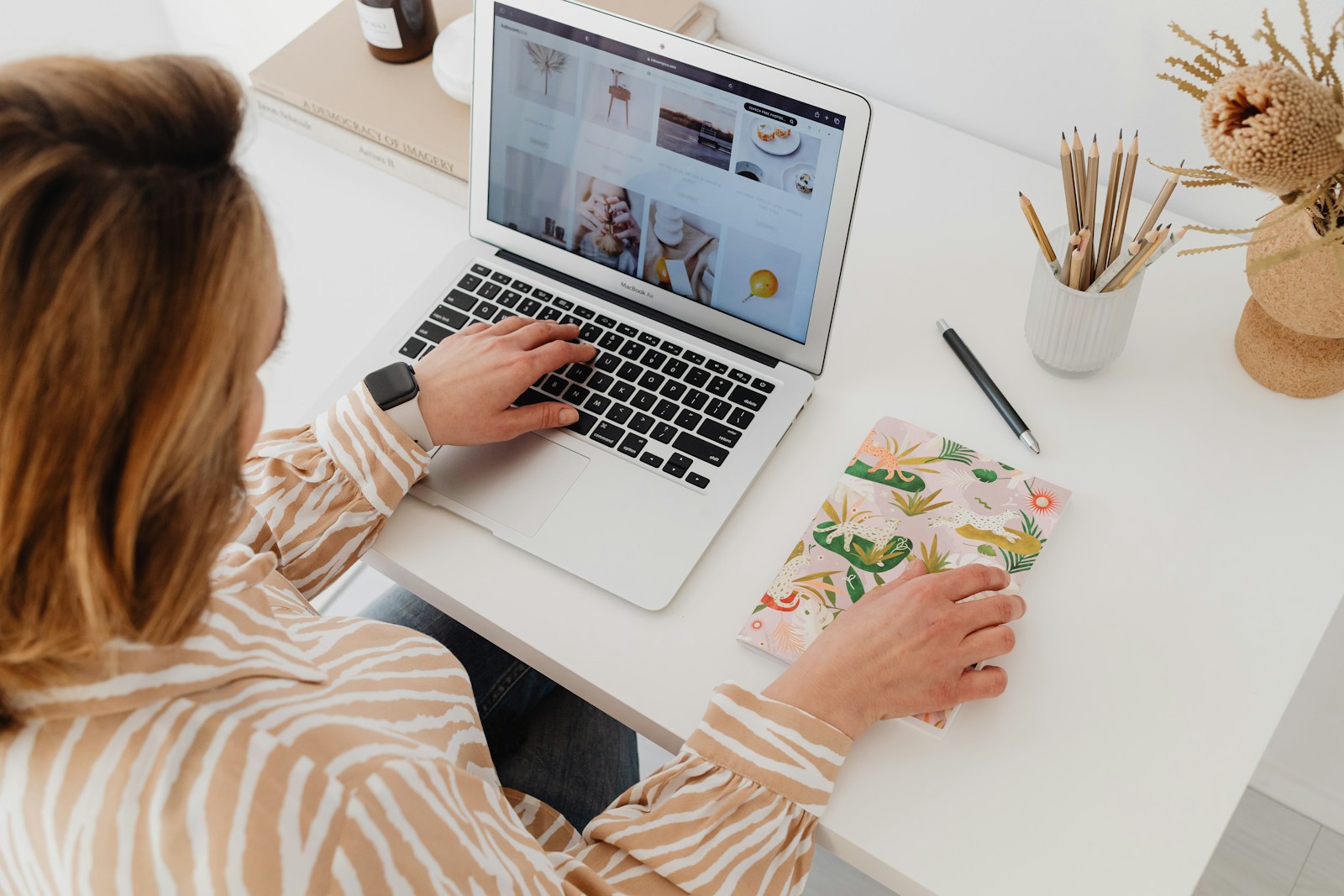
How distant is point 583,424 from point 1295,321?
0.55 meters

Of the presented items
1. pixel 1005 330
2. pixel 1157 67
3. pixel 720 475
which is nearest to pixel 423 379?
pixel 720 475

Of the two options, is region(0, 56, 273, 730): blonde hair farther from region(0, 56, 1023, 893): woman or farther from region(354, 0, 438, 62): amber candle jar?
region(354, 0, 438, 62): amber candle jar

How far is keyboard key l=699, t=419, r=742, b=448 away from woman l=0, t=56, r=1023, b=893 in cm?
23

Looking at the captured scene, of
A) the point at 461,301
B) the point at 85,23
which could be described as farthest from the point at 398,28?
the point at 85,23

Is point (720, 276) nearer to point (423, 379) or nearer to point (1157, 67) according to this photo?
point (423, 379)

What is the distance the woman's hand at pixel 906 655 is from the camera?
0.68m

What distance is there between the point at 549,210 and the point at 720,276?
0.57 ft

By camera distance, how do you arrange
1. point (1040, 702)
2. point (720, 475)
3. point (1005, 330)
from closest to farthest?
point (1040, 702)
point (720, 475)
point (1005, 330)

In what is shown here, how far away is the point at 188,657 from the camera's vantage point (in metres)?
0.51

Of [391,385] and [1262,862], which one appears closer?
[391,385]

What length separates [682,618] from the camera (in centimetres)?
76

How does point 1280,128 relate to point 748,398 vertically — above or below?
above

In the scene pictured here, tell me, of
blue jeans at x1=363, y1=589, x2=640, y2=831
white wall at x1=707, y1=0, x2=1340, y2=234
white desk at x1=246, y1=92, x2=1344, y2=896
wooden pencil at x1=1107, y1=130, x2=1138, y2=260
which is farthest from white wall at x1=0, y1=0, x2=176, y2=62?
wooden pencil at x1=1107, y1=130, x2=1138, y2=260

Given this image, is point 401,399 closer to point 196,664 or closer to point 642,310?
point 642,310
